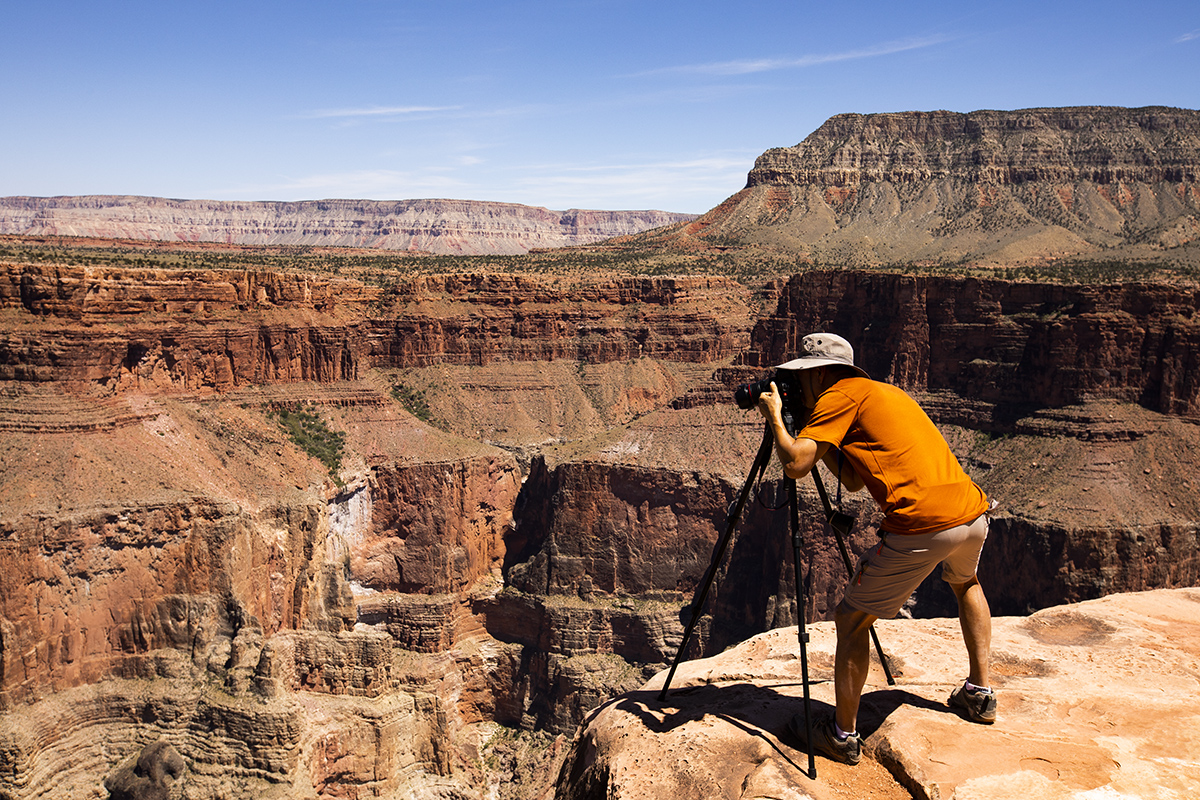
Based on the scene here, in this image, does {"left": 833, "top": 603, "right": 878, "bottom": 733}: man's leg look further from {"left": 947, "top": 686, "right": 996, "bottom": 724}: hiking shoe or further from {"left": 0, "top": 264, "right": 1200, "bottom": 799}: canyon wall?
{"left": 0, "top": 264, "right": 1200, "bottom": 799}: canyon wall

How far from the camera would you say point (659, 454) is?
177 ft

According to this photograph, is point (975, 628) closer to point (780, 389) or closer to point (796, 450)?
point (796, 450)

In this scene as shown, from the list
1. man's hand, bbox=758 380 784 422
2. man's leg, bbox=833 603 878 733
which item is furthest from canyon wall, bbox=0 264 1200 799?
man's hand, bbox=758 380 784 422

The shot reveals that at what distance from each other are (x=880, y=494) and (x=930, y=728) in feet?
7.89

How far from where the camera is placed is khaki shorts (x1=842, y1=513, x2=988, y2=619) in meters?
9.04

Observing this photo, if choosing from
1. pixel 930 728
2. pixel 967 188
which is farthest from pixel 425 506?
pixel 967 188

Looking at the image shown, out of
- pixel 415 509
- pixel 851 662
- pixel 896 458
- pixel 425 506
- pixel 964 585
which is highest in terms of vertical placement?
pixel 896 458

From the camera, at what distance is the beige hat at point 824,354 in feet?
30.9

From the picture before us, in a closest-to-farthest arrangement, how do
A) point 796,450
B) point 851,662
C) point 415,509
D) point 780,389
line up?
point 796,450 < point 851,662 < point 780,389 < point 415,509

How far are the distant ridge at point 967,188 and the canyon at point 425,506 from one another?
47972 millimetres

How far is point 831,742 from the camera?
29.7 ft

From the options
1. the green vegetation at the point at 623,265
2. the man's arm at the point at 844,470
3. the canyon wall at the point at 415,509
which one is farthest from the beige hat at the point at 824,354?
the green vegetation at the point at 623,265

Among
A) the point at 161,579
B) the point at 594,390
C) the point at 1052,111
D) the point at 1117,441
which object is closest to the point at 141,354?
the point at 161,579

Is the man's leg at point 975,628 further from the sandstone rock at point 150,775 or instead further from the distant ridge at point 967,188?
the distant ridge at point 967,188
